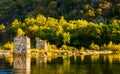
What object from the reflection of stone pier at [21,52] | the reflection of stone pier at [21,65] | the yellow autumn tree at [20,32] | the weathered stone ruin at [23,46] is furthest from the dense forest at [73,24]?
the reflection of stone pier at [21,65]

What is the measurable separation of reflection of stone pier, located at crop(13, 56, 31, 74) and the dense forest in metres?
59.3

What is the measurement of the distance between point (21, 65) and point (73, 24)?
251ft

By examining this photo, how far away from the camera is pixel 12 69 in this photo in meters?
67.6

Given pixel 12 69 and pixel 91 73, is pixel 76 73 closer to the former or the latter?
pixel 91 73

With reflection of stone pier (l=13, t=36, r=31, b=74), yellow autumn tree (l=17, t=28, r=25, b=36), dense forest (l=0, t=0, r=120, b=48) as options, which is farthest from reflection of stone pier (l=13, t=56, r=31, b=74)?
yellow autumn tree (l=17, t=28, r=25, b=36)

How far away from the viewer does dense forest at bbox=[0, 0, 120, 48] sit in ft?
438

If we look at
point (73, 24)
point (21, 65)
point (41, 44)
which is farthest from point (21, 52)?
point (73, 24)

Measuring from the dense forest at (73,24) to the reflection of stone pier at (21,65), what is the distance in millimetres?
59269

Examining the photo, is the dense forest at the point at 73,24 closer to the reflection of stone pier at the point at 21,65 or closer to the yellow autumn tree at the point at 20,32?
the yellow autumn tree at the point at 20,32

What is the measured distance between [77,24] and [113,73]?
3271 inches

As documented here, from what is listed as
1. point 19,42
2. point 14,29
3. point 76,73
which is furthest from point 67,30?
point 76,73

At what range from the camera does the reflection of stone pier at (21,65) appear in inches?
2537

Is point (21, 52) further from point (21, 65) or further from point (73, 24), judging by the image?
point (73, 24)

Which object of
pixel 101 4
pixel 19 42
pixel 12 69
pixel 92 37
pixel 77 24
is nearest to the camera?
pixel 12 69
